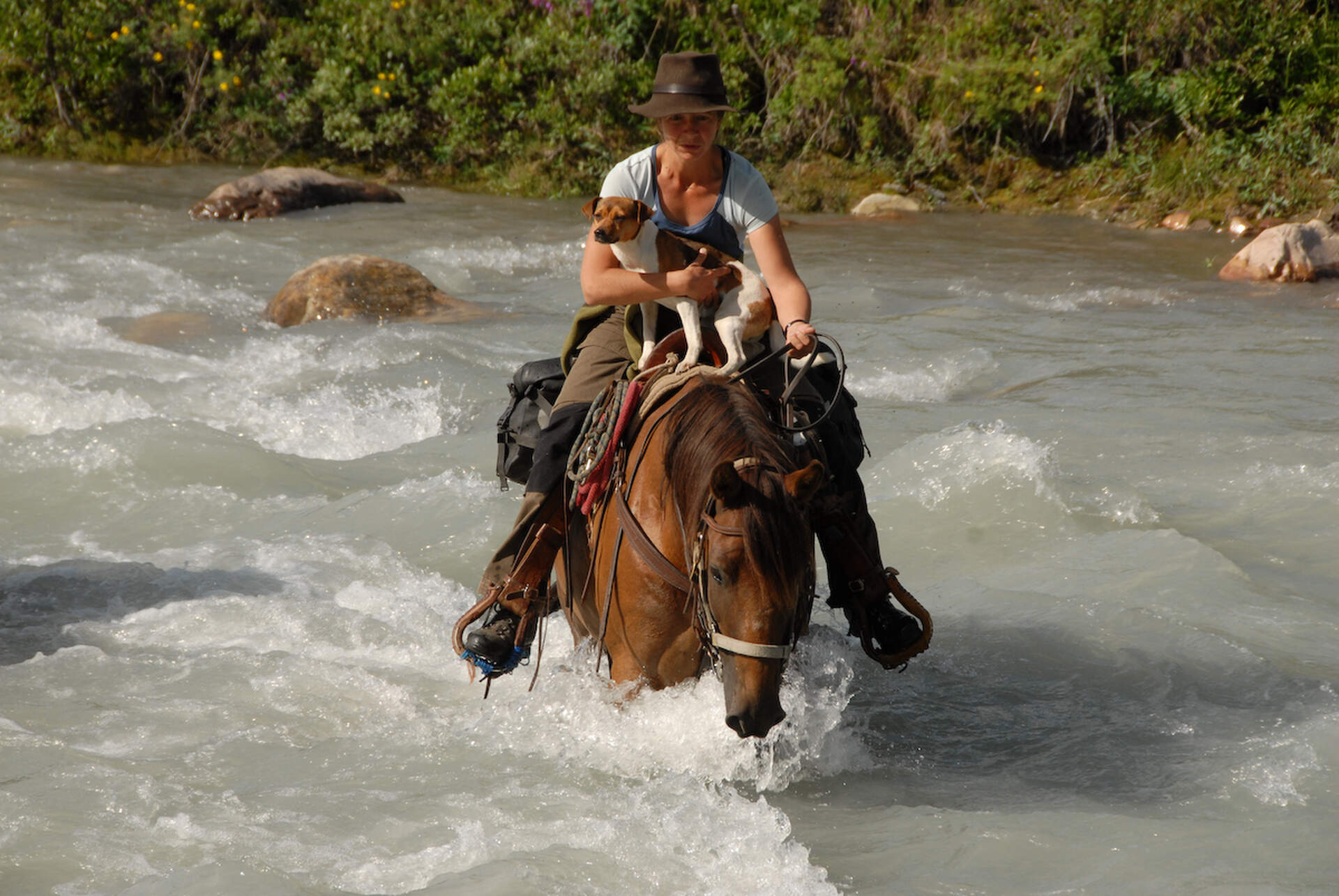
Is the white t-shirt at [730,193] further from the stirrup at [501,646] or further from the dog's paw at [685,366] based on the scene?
the stirrup at [501,646]

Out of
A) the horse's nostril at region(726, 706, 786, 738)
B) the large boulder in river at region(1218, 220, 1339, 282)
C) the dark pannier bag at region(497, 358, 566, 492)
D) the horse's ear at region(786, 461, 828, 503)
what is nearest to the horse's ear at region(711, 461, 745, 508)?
the horse's ear at region(786, 461, 828, 503)

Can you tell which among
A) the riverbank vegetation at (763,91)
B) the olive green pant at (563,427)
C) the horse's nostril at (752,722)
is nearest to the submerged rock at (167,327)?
the olive green pant at (563,427)

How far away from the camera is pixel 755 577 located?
3.04 metres

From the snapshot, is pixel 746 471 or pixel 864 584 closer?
pixel 746 471

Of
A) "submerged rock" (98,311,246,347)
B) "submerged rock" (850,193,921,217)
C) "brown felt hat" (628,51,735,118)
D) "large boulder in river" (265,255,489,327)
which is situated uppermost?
"brown felt hat" (628,51,735,118)

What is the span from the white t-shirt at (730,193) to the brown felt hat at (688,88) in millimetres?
205

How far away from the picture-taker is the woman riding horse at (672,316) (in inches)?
152

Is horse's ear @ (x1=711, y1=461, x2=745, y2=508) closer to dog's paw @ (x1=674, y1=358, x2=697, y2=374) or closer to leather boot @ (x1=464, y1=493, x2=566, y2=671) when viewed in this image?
dog's paw @ (x1=674, y1=358, x2=697, y2=374)

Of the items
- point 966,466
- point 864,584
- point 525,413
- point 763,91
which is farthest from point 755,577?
point 763,91

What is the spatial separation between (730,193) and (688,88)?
40 cm

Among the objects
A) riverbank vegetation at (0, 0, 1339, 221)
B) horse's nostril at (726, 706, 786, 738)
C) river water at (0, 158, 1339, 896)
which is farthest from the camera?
riverbank vegetation at (0, 0, 1339, 221)

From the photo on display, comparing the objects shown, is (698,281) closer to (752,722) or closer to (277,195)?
(752,722)

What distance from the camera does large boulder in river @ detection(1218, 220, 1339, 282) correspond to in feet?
40.1

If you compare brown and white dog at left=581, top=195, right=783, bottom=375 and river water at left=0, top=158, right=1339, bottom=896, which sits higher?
brown and white dog at left=581, top=195, right=783, bottom=375
